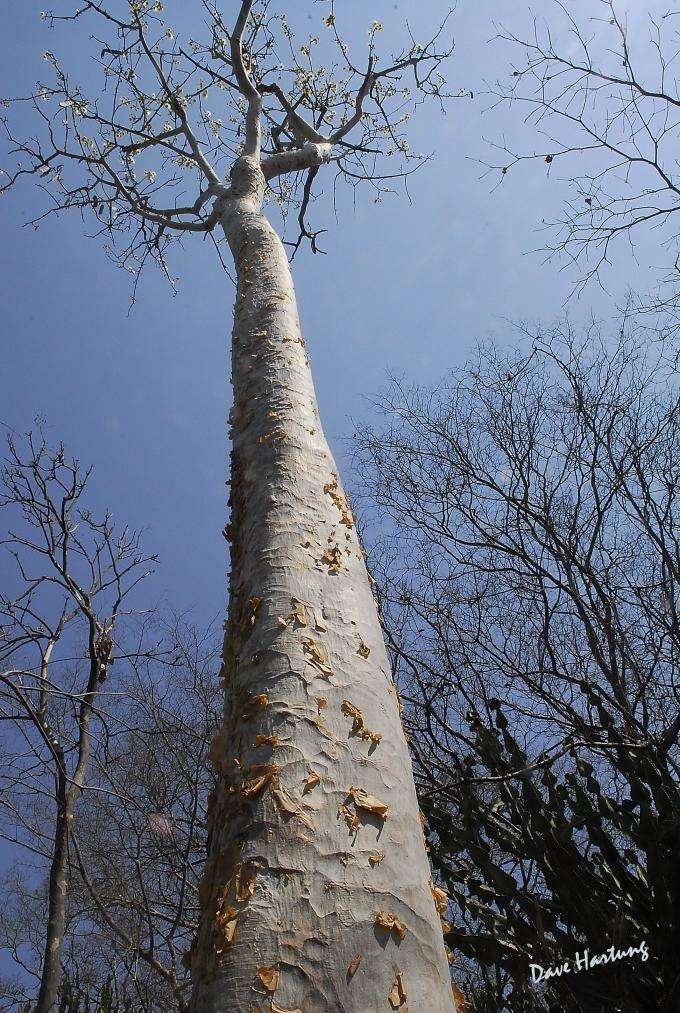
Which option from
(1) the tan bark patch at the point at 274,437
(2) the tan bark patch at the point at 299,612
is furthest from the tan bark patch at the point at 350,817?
(1) the tan bark patch at the point at 274,437

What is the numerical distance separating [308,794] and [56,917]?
150 inches

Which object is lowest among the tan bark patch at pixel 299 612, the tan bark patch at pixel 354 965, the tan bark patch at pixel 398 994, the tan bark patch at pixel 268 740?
the tan bark patch at pixel 398 994

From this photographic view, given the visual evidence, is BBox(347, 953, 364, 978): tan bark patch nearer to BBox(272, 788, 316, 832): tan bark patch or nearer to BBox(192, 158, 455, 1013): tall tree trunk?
BBox(192, 158, 455, 1013): tall tree trunk

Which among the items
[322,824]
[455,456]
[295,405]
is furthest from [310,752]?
[455,456]

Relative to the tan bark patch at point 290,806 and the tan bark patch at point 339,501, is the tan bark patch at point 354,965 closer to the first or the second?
the tan bark patch at point 290,806

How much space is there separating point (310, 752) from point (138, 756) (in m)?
5.53

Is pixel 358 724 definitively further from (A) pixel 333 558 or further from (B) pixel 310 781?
(A) pixel 333 558

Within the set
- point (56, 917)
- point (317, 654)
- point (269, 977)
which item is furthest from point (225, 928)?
point (56, 917)

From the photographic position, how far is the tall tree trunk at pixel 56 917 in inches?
143

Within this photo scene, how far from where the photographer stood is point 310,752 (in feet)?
3.66

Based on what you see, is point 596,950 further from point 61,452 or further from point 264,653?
point 61,452

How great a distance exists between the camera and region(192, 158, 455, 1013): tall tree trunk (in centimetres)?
85
